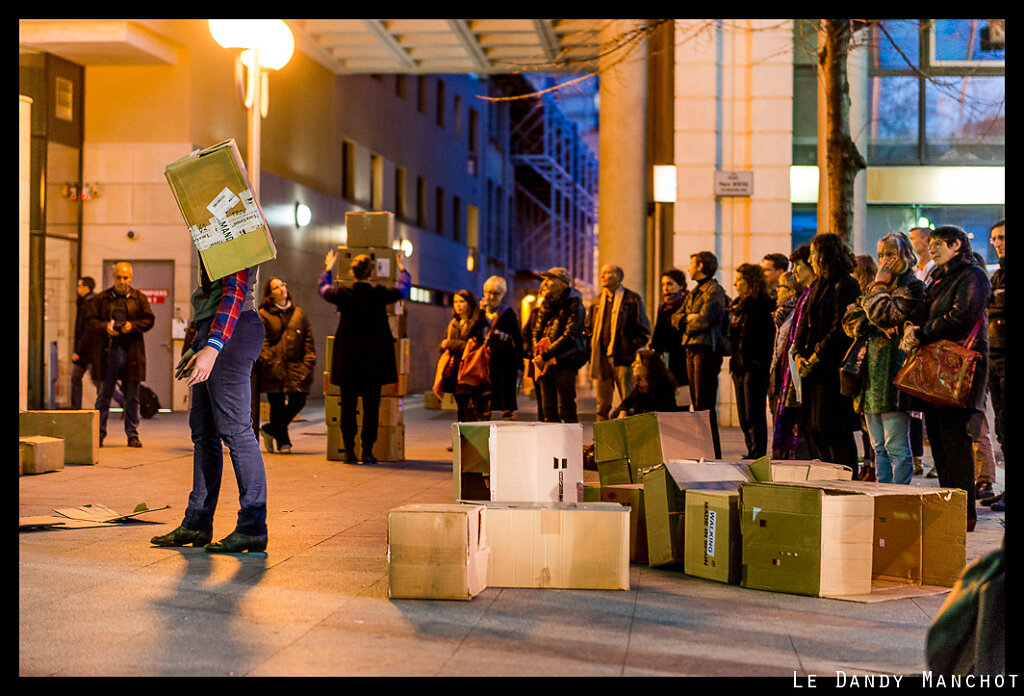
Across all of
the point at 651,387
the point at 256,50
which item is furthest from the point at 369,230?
the point at 651,387

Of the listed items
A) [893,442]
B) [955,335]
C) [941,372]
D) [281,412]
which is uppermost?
[955,335]

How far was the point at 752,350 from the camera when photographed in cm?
1066

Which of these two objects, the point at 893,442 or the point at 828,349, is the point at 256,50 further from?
the point at 893,442

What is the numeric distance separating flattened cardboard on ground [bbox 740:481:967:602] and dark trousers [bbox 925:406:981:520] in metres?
1.46

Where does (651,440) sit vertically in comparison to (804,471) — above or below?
above

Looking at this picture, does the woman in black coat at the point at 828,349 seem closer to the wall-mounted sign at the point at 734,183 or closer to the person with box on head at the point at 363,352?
the person with box on head at the point at 363,352

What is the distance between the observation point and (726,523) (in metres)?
5.85

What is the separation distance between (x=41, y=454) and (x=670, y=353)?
5.55m

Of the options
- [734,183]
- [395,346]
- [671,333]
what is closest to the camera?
[671,333]

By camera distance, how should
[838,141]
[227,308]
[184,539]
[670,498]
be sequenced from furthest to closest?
[838,141] < [184,539] < [227,308] < [670,498]

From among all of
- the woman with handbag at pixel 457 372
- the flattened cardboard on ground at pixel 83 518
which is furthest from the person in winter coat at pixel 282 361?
the flattened cardboard on ground at pixel 83 518

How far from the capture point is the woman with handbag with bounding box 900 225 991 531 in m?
7.29
